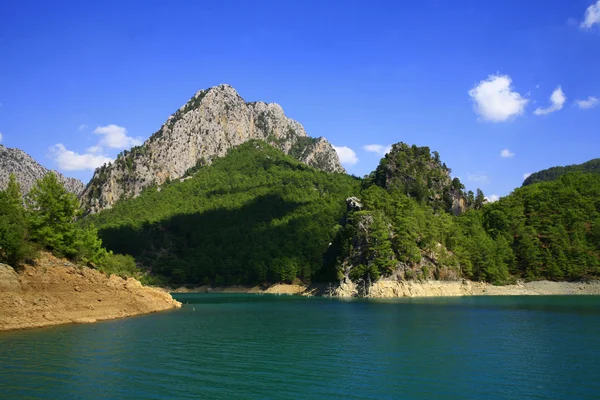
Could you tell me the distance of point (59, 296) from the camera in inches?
2279

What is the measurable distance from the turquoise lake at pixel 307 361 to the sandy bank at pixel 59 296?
349 cm

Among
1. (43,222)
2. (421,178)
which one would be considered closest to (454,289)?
(421,178)

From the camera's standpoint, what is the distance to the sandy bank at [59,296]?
51281 mm

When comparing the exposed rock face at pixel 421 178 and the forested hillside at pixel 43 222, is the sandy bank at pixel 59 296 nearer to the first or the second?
the forested hillside at pixel 43 222

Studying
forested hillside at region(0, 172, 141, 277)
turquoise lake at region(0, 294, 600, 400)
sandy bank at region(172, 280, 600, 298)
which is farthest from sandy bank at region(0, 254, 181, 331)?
sandy bank at region(172, 280, 600, 298)

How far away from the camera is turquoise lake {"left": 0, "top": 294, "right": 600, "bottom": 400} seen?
88.7ft

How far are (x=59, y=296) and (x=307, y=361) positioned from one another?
37646 mm

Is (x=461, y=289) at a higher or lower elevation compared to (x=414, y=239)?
lower

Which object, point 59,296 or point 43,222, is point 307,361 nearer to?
point 59,296

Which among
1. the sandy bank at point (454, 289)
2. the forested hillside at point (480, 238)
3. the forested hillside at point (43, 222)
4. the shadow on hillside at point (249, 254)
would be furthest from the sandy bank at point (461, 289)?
the forested hillside at point (43, 222)

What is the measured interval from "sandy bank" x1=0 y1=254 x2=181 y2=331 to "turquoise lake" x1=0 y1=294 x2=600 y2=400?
349 cm

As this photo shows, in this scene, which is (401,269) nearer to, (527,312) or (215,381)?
(527,312)

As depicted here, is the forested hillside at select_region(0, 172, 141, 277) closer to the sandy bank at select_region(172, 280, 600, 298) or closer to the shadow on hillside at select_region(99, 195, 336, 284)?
the sandy bank at select_region(172, 280, 600, 298)

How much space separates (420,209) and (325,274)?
37.0 meters
